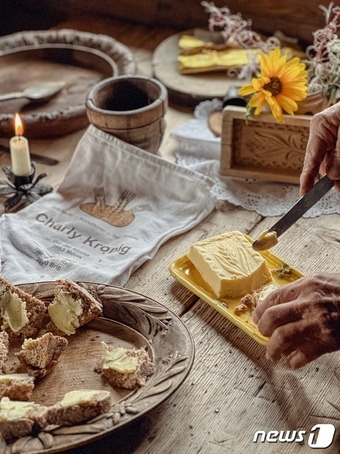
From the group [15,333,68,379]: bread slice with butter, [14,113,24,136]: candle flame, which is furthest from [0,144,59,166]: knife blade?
[15,333,68,379]: bread slice with butter

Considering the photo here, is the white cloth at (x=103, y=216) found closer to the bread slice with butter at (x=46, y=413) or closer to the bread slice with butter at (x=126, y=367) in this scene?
the bread slice with butter at (x=126, y=367)

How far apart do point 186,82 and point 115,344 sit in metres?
1.10

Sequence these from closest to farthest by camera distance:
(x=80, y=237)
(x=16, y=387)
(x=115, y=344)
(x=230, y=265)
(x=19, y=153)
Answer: (x=16, y=387) < (x=115, y=344) < (x=230, y=265) < (x=80, y=237) < (x=19, y=153)

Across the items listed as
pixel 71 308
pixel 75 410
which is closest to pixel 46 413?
pixel 75 410

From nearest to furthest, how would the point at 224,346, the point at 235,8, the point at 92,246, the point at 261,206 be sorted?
the point at 224,346
the point at 92,246
the point at 261,206
the point at 235,8

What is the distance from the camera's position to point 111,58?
2312 millimetres

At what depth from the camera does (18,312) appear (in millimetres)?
1380

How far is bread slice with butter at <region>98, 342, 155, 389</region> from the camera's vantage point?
1.25 metres

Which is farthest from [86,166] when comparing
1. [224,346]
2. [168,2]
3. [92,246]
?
[168,2]

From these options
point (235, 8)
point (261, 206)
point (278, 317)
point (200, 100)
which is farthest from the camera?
point (235, 8)

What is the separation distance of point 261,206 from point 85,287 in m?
0.56

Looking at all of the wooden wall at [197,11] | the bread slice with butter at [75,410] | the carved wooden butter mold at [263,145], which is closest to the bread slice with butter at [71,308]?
the bread slice with butter at [75,410]

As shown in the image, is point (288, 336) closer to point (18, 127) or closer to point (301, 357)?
point (301, 357)

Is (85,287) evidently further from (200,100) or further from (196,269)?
(200,100)
